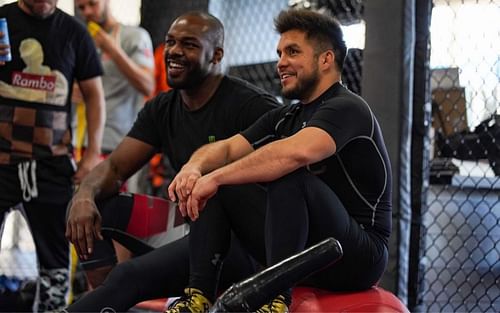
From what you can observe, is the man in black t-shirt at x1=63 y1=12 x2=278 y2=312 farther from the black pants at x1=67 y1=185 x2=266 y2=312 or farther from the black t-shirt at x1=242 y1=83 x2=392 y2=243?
the black t-shirt at x1=242 y1=83 x2=392 y2=243

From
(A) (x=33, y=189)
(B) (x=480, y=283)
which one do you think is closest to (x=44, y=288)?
(A) (x=33, y=189)

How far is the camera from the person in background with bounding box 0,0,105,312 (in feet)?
8.56

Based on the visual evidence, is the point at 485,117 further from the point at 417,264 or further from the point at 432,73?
the point at 417,264

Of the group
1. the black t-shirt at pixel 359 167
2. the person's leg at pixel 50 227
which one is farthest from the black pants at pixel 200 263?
the person's leg at pixel 50 227

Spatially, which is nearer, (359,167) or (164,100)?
(359,167)

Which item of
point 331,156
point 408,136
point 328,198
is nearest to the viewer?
point 328,198

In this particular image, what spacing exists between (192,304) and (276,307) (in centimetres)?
24

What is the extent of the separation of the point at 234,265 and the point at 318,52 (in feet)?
2.09

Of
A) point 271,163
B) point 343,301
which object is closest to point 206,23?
point 271,163

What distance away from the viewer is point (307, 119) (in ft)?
6.34

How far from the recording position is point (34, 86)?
2631mm

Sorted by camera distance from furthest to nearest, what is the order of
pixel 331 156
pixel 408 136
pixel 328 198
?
pixel 408 136 → pixel 331 156 → pixel 328 198

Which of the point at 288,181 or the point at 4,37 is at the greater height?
the point at 4,37

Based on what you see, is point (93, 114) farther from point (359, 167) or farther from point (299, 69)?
point (359, 167)
